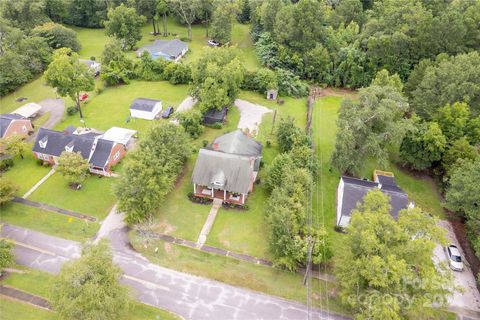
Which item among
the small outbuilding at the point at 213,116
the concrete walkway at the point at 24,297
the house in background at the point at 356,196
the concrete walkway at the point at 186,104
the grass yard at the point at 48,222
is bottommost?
the concrete walkway at the point at 24,297

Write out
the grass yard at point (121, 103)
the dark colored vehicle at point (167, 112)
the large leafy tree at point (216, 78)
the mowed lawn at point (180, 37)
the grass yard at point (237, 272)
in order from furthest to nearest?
the mowed lawn at point (180, 37)
the dark colored vehicle at point (167, 112)
the grass yard at point (121, 103)
the large leafy tree at point (216, 78)
the grass yard at point (237, 272)

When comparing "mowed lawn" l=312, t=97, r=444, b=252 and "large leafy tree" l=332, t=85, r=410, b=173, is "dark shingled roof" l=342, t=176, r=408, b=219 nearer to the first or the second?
"mowed lawn" l=312, t=97, r=444, b=252

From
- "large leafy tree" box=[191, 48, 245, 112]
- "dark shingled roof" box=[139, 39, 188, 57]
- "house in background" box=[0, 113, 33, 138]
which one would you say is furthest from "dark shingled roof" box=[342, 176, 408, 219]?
"dark shingled roof" box=[139, 39, 188, 57]

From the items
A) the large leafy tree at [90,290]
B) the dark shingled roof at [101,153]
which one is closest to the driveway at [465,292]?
the large leafy tree at [90,290]

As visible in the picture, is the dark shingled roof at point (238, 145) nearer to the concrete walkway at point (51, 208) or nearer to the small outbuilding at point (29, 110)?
the concrete walkway at point (51, 208)

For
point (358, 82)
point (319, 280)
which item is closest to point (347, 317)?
point (319, 280)

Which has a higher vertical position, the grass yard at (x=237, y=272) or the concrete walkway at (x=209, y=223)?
the concrete walkway at (x=209, y=223)
